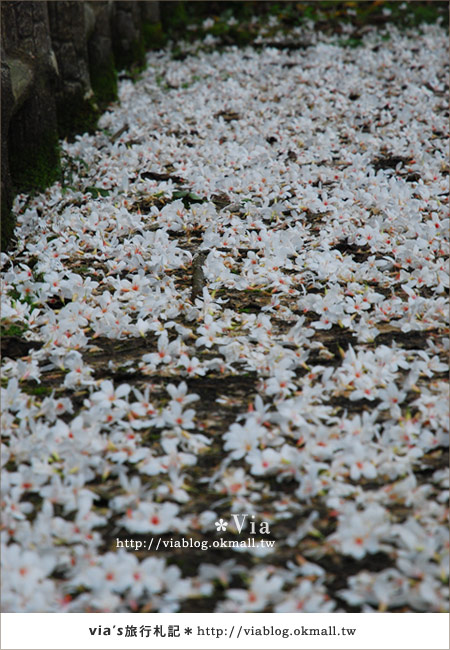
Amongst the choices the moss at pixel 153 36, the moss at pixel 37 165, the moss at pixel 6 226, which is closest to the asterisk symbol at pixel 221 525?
the moss at pixel 6 226

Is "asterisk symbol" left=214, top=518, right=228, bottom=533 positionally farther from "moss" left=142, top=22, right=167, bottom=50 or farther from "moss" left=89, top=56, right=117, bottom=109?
"moss" left=142, top=22, right=167, bottom=50

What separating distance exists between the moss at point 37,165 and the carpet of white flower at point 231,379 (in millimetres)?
178

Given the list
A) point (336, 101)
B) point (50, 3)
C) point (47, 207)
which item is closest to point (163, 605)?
point (47, 207)

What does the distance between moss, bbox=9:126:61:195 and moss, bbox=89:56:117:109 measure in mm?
2529

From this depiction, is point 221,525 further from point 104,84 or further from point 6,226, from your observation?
point 104,84

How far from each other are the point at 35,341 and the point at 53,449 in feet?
3.40

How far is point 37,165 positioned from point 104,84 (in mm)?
3075

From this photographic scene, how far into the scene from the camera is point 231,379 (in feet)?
11.0

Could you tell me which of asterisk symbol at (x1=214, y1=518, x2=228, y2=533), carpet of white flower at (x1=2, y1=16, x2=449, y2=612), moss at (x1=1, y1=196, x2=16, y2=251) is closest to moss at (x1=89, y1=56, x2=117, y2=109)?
carpet of white flower at (x1=2, y1=16, x2=449, y2=612)

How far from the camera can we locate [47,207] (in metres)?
5.52

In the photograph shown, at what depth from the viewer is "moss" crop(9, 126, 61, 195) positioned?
586 centimetres

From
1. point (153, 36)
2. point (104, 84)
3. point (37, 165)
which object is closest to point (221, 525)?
point (37, 165)

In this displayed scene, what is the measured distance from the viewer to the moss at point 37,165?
19.2 ft

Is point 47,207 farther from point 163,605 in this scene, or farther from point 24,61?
point 163,605
